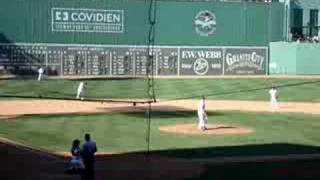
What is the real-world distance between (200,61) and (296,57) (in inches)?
418

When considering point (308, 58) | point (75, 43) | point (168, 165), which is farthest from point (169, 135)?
point (308, 58)

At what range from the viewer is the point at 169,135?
33562 mm

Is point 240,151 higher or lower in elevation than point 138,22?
lower

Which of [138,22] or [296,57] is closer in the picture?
[138,22]

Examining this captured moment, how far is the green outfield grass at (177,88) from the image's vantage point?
2232 inches

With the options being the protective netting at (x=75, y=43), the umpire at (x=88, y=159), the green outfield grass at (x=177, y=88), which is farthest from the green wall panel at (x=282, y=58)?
the umpire at (x=88, y=159)

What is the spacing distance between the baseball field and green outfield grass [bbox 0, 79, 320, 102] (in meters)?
0.10

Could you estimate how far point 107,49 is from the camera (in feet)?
242

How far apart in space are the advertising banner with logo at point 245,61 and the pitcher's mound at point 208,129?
134 ft

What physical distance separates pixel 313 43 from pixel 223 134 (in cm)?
4791

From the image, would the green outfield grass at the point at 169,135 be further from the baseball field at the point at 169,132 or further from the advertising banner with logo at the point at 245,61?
the advertising banner with logo at the point at 245,61

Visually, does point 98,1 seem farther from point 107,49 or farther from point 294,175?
point 294,175

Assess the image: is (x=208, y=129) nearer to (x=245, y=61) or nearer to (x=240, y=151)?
(x=240, y=151)

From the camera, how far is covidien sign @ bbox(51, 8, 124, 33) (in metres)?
72.7
